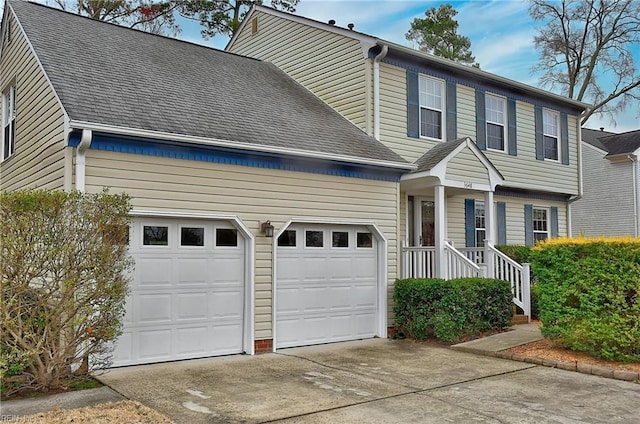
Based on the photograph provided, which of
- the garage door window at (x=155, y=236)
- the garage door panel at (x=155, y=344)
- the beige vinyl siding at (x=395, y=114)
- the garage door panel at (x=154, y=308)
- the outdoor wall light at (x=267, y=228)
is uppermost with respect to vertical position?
the beige vinyl siding at (x=395, y=114)

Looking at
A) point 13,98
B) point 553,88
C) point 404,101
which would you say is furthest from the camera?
point 553,88

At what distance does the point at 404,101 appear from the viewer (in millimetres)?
Result: 12383

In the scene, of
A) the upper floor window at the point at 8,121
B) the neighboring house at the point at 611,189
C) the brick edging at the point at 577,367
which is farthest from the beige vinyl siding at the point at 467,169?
the neighboring house at the point at 611,189

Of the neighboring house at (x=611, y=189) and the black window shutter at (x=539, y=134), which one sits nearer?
the black window shutter at (x=539, y=134)

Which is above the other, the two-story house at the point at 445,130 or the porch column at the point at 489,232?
the two-story house at the point at 445,130

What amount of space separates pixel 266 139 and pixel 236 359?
11.5 ft

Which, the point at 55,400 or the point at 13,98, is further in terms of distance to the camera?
the point at 13,98

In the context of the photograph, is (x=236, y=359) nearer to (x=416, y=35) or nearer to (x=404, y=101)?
(x=404, y=101)

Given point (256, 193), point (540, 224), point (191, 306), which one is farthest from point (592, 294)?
point (540, 224)

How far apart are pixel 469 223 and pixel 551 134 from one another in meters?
4.22

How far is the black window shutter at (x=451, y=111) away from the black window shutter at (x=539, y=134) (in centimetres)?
347

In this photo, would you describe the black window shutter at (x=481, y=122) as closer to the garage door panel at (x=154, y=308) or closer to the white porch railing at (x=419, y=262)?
the white porch railing at (x=419, y=262)

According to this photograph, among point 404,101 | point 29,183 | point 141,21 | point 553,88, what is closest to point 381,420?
point 29,183

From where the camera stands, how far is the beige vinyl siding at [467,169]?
11508 millimetres
